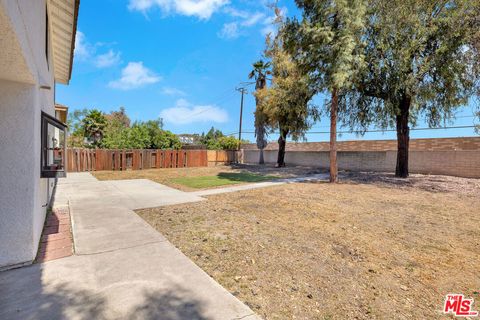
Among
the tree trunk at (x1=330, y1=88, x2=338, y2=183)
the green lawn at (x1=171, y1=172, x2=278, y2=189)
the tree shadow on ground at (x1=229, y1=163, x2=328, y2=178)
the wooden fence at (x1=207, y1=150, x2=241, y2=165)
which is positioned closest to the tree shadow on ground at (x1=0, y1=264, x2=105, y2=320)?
the green lawn at (x1=171, y1=172, x2=278, y2=189)

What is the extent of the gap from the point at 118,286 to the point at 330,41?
34.3ft

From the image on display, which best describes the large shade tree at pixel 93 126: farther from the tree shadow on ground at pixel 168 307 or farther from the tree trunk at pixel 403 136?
the tree shadow on ground at pixel 168 307

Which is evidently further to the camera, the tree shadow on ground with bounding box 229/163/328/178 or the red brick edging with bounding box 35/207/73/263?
the tree shadow on ground with bounding box 229/163/328/178

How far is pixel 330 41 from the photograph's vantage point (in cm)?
958

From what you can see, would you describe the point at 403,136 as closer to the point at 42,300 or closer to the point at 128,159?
the point at 42,300

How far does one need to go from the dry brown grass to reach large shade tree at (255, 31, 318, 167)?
883 cm

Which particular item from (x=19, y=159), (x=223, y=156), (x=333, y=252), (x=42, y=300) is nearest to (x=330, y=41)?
(x=333, y=252)

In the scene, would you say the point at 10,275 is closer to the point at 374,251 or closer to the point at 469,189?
the point at 374,251

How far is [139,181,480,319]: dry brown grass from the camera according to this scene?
255 cm

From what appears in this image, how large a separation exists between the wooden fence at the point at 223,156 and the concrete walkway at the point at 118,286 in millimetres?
18610

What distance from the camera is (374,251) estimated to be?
149 inches

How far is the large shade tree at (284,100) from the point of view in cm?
1445

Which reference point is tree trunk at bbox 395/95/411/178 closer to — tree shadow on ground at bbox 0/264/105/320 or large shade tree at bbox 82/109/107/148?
tree shadow on ground at bbox 0/264/105/320

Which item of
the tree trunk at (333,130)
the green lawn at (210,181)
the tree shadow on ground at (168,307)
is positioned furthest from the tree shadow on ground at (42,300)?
the tree trunk at (333,130)
